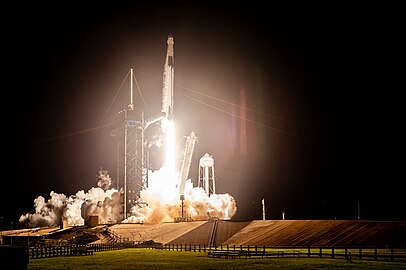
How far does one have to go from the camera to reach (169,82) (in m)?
121

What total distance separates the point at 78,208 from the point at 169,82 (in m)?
43.8

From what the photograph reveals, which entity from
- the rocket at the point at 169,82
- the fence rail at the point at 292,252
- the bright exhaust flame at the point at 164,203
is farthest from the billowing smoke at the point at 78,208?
the fence rail at the point at 292,252

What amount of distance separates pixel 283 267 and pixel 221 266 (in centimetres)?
483

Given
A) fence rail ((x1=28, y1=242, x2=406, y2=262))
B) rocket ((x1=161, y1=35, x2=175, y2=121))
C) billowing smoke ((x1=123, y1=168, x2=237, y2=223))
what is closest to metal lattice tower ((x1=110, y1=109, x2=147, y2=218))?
billowing smoke ((x1=123, y1=168, x2=237, y2=223))

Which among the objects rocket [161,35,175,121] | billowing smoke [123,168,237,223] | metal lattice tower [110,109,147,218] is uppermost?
rocket [161,35,175,121]

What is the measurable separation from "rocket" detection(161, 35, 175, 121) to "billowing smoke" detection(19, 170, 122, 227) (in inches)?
917

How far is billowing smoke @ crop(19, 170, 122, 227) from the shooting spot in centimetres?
12081

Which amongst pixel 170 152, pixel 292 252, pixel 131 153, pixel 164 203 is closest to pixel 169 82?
pixel 170 152

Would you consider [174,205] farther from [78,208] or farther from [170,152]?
[78,208]

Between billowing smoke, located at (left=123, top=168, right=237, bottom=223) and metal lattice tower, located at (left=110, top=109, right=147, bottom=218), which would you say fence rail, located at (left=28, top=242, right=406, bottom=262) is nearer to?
billowing smoke, located at (left=123, top=168, right=237, bottom=223)

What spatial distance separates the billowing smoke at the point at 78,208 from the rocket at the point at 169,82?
23.3 meters

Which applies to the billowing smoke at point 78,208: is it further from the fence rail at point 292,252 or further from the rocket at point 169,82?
the fence rail at point 292,252

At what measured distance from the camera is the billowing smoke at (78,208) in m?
121

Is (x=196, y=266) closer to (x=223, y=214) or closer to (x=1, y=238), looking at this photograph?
(x=1, y=238)
